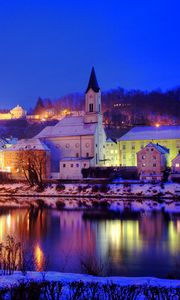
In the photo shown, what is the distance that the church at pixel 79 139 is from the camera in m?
56.8

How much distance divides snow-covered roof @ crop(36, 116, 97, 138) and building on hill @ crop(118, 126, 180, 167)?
5.38 m

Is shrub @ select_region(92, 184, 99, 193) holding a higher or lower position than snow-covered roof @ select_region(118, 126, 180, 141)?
lower

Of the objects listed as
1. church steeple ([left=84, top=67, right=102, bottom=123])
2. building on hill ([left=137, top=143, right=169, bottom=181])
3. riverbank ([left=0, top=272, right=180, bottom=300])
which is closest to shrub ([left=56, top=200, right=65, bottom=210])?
building on hill ([left=137, top=143, right=169, bottom=181])

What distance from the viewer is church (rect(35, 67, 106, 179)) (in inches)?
2236

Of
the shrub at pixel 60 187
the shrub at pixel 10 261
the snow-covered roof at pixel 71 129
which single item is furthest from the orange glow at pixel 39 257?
the snow-covered roof at pixel 71 129

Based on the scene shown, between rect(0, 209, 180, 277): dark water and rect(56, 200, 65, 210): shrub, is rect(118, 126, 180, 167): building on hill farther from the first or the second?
rect(0, 209, 180, 277): dark water

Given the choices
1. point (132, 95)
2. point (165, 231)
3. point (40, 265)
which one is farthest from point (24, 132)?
point (40, 265)

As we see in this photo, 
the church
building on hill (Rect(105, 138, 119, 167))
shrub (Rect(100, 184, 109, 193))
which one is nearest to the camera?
shrub (Rect(100, 184, 109, 193))

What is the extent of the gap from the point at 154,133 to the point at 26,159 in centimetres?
1879

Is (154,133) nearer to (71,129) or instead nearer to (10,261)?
(71,129)

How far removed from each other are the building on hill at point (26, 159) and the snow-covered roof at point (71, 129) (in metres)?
3.62

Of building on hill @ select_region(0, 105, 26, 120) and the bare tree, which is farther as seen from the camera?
building on hill @ select_region(0, 105, 26, 120)

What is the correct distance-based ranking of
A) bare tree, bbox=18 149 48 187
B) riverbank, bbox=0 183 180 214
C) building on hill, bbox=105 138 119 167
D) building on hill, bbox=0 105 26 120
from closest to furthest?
riverbank, bbox=0 183 180 214 → bare tree, bbox=18 149 48 187 → building on hill, bbox=105 138 119 167 → building on hill, bbox=0 105 26 120

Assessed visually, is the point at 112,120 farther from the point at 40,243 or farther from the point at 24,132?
the point at 40,243
